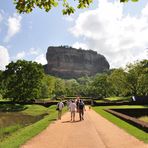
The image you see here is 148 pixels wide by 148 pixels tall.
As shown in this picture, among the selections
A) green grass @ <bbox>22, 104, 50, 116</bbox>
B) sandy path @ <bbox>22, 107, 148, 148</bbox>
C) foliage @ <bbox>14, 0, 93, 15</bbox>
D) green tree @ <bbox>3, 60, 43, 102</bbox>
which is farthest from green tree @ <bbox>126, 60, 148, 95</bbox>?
foliage @ <bbox>14, 0, 93, 15</bbox>

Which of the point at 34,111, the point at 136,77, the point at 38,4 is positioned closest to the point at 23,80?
the point at 34,111

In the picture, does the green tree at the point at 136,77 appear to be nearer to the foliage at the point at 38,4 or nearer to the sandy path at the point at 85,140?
the sandy path at the point at 85,140

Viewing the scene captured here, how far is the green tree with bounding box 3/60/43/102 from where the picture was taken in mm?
75250

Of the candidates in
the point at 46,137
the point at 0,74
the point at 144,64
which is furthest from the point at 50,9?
the point at 144,64

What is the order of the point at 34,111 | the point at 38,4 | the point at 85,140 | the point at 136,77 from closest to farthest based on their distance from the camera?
the point at 38,4
the point at 85,140
the point at 34,111
the point at 136,77

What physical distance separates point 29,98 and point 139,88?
3185 centimetres

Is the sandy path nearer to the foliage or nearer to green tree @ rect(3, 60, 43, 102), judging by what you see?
the foliage

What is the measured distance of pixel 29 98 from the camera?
75.9 m

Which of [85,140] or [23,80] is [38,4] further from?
[23,80]

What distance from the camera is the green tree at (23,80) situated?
7525 centimetres

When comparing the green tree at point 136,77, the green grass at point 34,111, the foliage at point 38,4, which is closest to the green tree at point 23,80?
the green grass at point 34,111

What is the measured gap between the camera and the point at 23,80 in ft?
249

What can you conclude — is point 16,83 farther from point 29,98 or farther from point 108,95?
point 108,95

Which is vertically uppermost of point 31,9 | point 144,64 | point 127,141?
point 144,64
